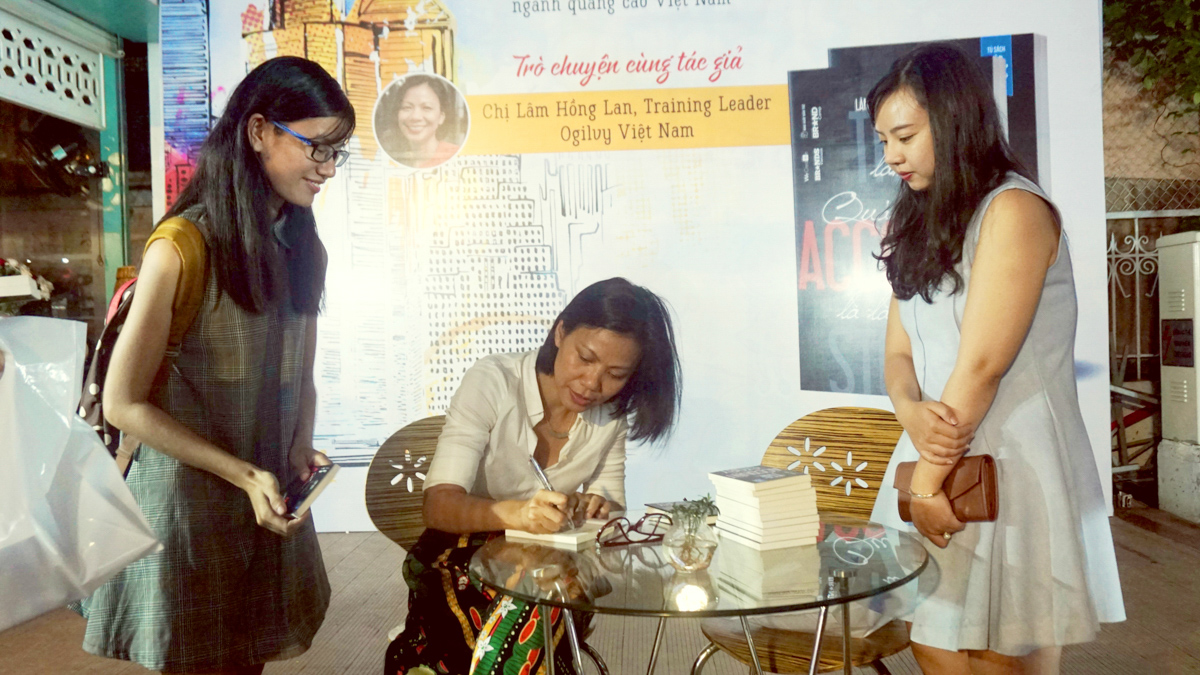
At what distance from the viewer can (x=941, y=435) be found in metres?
1.68

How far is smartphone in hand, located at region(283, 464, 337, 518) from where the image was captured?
5.59 ft

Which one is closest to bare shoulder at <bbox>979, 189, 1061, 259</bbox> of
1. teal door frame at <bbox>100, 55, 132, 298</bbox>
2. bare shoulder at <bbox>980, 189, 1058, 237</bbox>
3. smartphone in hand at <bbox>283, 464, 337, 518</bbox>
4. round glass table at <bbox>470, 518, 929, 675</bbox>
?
bare shoulder at <bbox>980, 189, 1058, 237</bbox>

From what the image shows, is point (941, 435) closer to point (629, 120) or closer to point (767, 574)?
point (767, 574)

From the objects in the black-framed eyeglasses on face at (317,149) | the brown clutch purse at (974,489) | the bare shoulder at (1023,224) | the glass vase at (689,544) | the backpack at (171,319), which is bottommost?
the glass vase at (689,544)

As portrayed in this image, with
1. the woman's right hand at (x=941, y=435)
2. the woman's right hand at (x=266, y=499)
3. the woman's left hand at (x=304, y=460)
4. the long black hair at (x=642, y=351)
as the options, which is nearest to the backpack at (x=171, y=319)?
the woman's right hand at (x=266, y=499)

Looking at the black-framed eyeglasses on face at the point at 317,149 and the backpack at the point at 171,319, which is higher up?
the black-framed eyeglasses on face at the point at 317,149

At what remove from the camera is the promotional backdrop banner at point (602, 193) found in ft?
13.1

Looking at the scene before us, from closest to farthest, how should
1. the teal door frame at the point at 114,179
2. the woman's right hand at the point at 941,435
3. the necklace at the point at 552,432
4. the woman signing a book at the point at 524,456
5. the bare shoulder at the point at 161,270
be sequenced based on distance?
the bare shoulder at the point at 161,270
the woman's right hand at the point at 941,435
the woman signing a book at the point at 524,456
the necklace at the point at 552,432
the teal door frame at the point at 114,179

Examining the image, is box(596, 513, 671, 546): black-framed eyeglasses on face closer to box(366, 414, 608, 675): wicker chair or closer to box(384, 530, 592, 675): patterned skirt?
box(384, 530, 592, 675): patterned skirt

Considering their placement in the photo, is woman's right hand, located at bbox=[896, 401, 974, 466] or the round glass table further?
woman's right hand, located at bbox=[896, 401, 974, 466]

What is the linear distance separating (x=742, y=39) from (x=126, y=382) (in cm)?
320

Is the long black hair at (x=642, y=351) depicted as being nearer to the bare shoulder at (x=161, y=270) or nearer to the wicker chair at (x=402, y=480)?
the wicker chair at (x=402, y=480)

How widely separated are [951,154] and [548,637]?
1263 mm

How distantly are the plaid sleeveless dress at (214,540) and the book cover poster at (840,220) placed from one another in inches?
109
